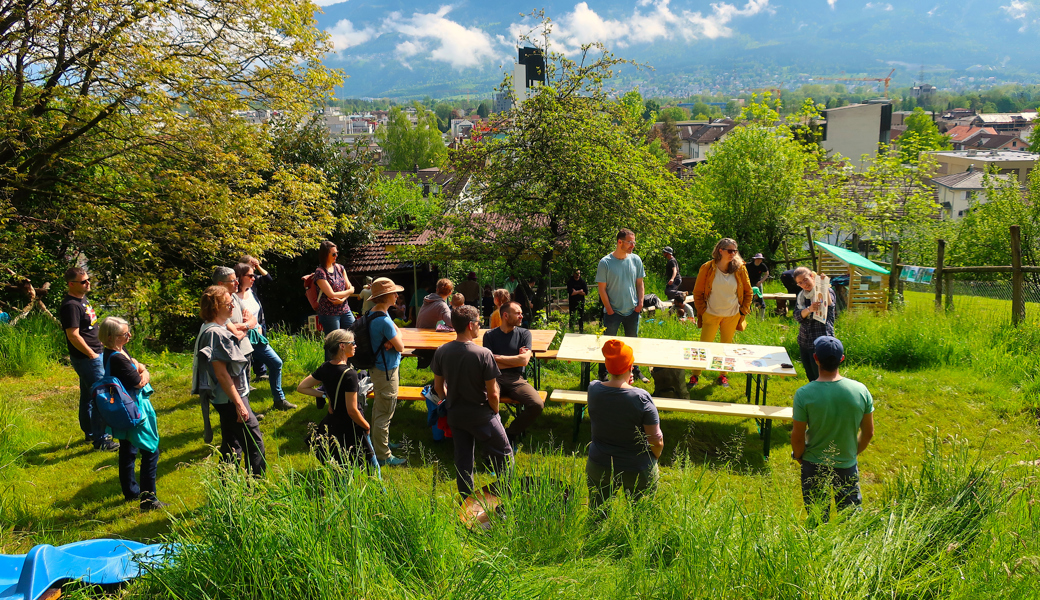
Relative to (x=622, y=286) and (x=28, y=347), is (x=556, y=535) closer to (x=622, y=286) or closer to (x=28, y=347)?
(x=622, y=286)

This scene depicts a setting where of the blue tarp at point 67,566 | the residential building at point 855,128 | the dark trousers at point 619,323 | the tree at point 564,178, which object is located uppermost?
the residential building at point 855,128

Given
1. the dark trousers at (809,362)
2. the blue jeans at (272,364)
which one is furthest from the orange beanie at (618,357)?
the blue jeans at (272,364)

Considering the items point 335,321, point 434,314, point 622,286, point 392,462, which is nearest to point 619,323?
point 622,286

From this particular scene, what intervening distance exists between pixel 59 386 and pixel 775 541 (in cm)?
853

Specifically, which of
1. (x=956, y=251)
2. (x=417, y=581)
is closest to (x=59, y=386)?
(x=417, y=581)

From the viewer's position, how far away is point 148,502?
481 cm

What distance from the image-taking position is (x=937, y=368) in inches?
316

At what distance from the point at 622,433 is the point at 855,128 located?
74756 millimetres

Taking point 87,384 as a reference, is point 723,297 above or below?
above

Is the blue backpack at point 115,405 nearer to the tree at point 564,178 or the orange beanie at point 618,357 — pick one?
the orange beanie at point 618,357

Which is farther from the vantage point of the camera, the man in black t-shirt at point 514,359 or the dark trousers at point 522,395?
the dark trousers at point 522,395

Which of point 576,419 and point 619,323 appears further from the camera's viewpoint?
point 619,323

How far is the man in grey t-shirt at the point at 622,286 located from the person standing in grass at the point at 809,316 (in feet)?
5.49

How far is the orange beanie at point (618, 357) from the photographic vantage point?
12.4 ft
